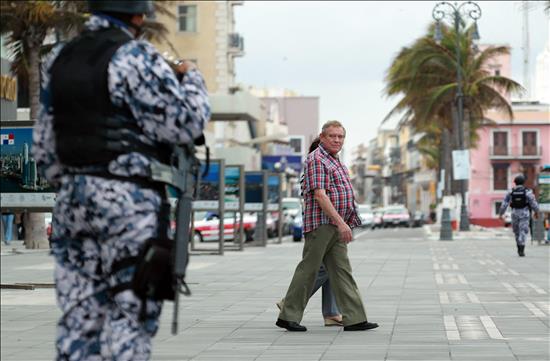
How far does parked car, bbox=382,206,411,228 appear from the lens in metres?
86.6

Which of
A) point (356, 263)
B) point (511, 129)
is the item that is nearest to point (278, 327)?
point (356, 263)

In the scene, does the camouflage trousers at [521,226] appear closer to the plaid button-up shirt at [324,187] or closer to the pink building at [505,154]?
the plaid button-up shirt at [324,187]

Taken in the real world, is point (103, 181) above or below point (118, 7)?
below

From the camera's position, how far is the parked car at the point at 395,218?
86.6 m

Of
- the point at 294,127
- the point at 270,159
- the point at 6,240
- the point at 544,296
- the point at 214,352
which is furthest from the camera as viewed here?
the point at 294,127

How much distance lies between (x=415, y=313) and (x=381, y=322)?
1007mm

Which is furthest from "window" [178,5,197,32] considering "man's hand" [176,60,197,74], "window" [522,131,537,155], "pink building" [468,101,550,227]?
"man's hand" [176,60,197,74]

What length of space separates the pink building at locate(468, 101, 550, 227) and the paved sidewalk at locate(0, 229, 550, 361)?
89.6 m

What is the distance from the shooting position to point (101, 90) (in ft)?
16.0

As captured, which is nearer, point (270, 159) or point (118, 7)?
point (118, 7)

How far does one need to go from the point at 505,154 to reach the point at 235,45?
138 feet

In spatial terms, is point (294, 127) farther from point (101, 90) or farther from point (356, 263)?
point (101, 90)

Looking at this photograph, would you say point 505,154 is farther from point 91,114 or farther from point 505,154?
point 91,114

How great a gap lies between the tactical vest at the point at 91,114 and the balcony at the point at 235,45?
2800 inches
